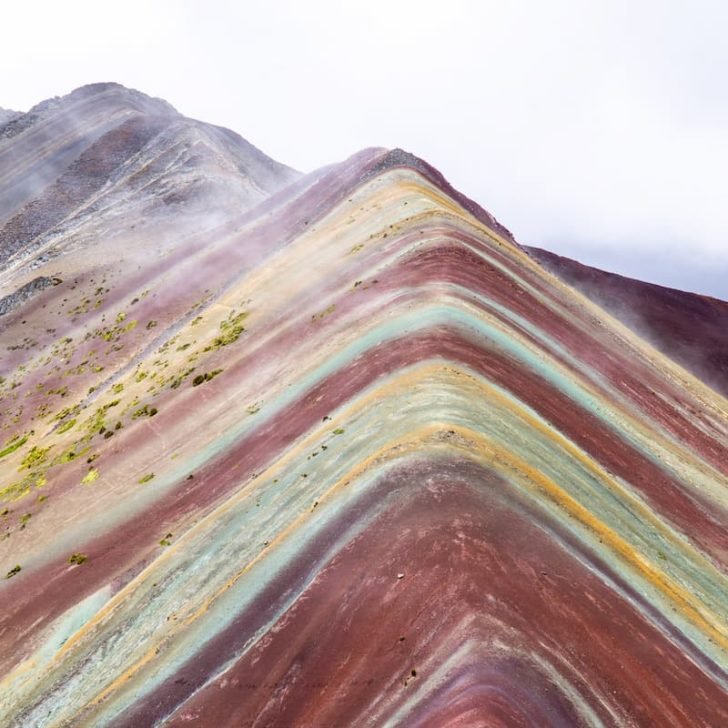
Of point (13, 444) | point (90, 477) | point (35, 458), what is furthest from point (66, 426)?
point (90, 477)

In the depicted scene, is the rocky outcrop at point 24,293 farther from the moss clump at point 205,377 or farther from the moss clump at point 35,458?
the moss clump at point 205,377

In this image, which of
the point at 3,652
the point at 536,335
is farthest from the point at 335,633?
the point at 536,335

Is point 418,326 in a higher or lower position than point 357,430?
higher

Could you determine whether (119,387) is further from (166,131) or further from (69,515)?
(166,131)

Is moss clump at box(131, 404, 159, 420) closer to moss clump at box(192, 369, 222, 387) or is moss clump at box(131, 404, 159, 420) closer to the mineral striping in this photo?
the mineral striping

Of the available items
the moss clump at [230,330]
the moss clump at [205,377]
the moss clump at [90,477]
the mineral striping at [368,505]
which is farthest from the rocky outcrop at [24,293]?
the moss clump at [90,477]

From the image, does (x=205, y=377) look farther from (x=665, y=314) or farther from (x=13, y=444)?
(x=665, y=314)
